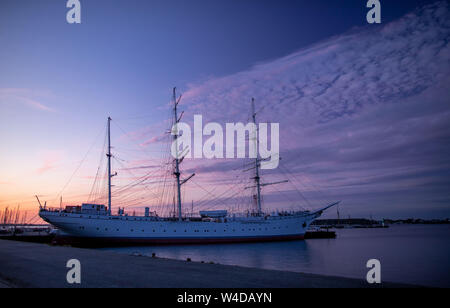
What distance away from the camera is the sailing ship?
44406 mm

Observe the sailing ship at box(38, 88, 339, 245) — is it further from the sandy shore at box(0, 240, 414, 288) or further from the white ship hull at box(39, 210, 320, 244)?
the sandy shore at box(0, 240, 414, 288)

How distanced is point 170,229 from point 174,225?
3.09 ft

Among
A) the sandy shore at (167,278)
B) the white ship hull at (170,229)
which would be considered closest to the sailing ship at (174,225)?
the white ship hull at (170,229)

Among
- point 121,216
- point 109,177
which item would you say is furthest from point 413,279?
point 109,177

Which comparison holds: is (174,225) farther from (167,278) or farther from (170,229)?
(167,278)

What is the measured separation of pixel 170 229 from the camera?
50.1 metres

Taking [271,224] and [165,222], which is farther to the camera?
[271,224]

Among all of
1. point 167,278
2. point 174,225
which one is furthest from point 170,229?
point 167,278

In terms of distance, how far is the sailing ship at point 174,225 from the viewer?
146 feet

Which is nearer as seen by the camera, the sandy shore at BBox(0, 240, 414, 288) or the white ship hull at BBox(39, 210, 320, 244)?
the sandy shore at BBox(0, 240, 414, 288)

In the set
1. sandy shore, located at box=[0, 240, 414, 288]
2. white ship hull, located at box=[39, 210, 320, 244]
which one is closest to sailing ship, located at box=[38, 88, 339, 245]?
white ship hull, located at box=[39, 210, 320, 244]

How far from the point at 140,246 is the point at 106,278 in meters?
41.1
